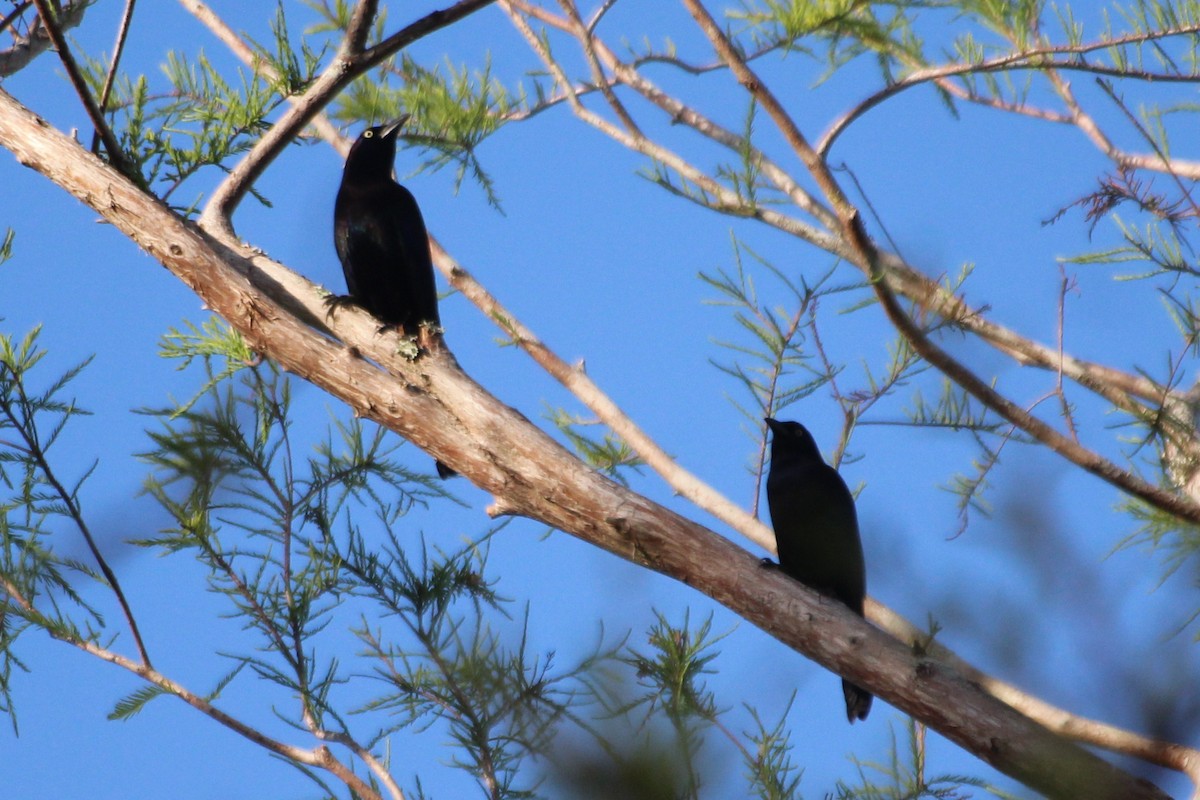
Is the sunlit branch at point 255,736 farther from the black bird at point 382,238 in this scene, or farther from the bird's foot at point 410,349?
the black bird at point 382,238

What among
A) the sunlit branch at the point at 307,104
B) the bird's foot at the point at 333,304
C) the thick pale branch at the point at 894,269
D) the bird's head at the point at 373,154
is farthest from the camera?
the bird's head at the point at 373,154

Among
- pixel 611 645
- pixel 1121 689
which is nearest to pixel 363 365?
pixel 611 645

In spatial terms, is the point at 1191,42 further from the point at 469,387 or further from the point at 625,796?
the point at 625,796

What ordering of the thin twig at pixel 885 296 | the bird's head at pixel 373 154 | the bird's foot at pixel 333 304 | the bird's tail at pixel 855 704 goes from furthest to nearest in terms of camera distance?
the bird's head at pixel 373 154 → the bird's tail at pixel 855 704 → the bird's foot at pixel 333 304 → the thin twig at pixel 885 296

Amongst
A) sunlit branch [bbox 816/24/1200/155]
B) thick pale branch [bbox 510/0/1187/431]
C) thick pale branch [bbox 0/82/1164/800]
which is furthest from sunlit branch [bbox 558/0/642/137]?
thick pale branch [bbox 0/82/1164/800]

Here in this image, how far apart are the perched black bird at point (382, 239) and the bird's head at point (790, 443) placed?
1450 millimetres

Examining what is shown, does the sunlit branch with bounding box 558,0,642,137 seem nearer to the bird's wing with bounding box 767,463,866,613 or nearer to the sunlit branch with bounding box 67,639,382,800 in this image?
the bird's wing with bounding box 767,463,866,613

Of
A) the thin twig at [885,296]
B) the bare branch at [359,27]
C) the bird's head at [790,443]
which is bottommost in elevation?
the thin twig at [885,296]

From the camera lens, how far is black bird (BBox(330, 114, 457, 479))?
4.01m

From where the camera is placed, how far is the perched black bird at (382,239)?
158 inches

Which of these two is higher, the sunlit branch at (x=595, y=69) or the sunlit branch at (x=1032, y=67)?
the sunlit branch at (x=595, y=69)

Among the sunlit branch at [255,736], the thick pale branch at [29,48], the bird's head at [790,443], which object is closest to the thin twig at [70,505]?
the sunlit branch at [255,736]

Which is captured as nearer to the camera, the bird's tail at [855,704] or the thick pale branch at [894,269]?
the thick pale branch at [894,269]

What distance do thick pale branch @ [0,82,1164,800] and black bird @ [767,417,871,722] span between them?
130cm
